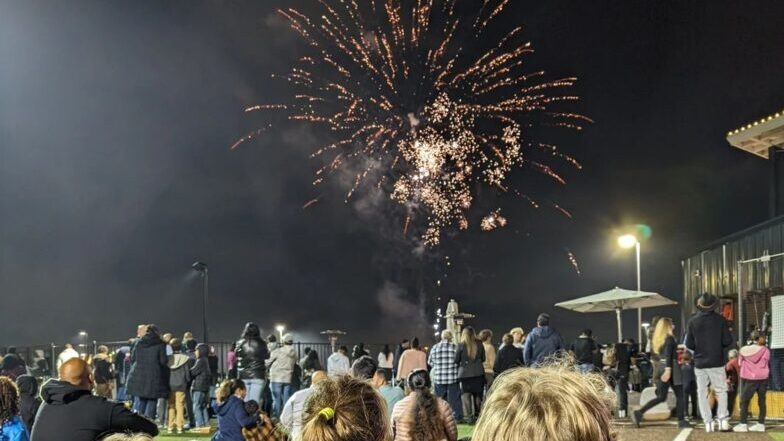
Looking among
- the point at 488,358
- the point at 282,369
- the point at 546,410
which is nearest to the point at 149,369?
the point at 282,369

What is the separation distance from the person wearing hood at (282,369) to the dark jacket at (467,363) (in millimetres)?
3284

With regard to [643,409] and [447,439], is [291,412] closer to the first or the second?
[447,439]

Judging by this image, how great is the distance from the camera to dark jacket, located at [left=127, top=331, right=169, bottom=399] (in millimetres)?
15047

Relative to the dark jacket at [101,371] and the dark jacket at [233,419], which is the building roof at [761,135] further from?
the dark jacket at [233,419]

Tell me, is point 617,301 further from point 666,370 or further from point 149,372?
point 149,372

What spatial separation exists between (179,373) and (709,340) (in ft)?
32.6

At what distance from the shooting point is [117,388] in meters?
21.0

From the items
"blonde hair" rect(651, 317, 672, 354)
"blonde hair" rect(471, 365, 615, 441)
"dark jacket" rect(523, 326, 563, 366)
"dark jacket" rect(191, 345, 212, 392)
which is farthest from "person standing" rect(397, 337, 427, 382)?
"blonde hair" rect(471, 365, 615, 441)

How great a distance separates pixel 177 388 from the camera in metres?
16.6

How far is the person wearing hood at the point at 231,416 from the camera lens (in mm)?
10219

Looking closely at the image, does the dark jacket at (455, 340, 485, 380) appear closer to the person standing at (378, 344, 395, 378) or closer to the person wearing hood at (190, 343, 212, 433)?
the person wearing hood at (190, 343, 212, 433)

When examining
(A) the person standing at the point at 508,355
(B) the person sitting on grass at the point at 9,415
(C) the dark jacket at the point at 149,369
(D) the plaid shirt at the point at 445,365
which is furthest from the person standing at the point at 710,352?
(B) the person sitting on grass at the point at 9,415

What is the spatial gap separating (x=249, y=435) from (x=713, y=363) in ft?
23.0

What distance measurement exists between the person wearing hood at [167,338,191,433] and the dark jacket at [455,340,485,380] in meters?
5.38
